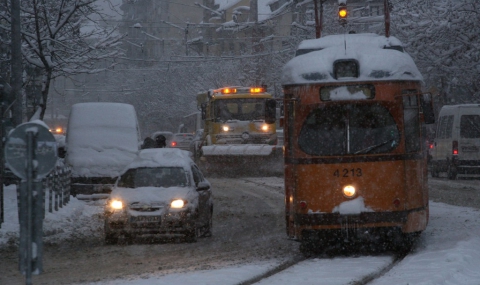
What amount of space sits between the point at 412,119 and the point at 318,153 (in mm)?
1466

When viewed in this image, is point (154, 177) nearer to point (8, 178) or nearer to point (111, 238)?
point (111, 238)

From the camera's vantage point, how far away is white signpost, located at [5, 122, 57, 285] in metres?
8.00

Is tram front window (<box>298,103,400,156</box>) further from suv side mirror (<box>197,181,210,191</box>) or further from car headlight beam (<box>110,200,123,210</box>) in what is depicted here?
car headlight beam (<box>110,200,123,210</box>)

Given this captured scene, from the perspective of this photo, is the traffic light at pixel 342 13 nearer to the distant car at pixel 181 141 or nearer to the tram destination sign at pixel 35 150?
the tram destination sign at pixel 35 150

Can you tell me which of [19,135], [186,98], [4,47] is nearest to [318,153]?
[19,135]

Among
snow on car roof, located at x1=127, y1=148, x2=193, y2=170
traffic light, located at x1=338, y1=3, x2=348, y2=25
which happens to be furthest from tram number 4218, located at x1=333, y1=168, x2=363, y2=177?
traffic light, located at x1=338, y1=3, x2=348, y2=25

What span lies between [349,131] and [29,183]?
20.9ft

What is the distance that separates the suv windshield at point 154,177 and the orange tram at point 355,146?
349cm

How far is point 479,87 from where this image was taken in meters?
38.3

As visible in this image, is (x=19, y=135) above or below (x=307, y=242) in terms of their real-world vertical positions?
above

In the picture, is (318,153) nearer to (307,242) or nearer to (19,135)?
(307,242)

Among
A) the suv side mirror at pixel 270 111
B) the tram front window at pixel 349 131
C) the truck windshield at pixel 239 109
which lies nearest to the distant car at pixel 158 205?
the suv side mirror at pixel 270 111

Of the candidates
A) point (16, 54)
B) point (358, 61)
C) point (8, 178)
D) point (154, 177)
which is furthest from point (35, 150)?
point (8, 178)

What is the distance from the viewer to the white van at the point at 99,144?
960 inches
